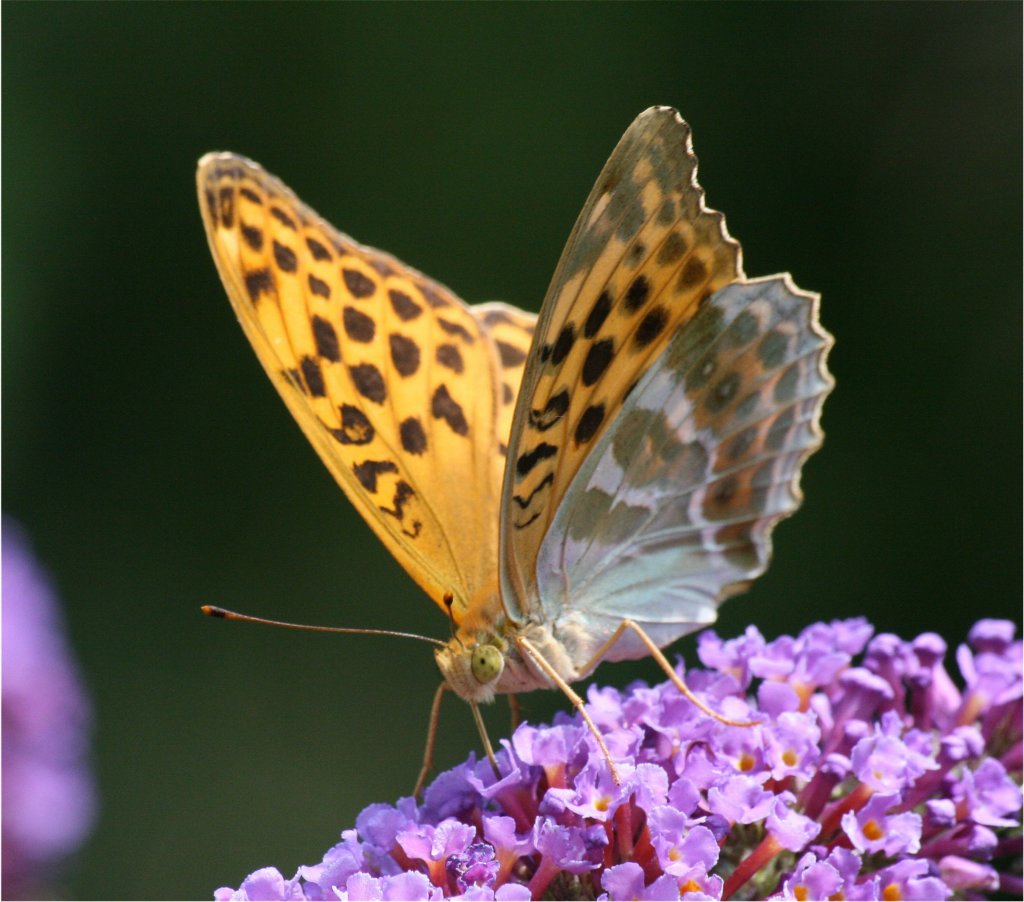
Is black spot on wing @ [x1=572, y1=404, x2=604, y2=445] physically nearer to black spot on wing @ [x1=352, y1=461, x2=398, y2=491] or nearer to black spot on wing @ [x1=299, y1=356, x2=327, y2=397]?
black spot on wing @ [x1=352, y1=461, x2=398, y2=491]

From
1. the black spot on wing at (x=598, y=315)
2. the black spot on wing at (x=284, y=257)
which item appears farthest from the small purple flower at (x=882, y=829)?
the black spot on wing at (x=284, y=257)

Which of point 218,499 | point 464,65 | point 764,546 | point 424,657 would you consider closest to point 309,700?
point 424,657

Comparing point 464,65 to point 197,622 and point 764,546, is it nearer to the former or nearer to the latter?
point 197,622

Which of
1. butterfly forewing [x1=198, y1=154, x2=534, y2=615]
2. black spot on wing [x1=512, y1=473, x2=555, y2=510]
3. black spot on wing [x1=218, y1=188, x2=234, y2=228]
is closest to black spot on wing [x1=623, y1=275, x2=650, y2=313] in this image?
black spot on wing [x1=512, y1=473, x2=555, y2=510]

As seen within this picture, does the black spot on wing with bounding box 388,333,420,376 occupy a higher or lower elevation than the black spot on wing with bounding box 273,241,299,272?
lower

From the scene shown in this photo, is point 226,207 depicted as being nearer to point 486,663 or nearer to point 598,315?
point 598,315

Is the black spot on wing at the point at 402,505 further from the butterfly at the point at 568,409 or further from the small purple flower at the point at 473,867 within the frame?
the small purple flower at the point at 473,867
